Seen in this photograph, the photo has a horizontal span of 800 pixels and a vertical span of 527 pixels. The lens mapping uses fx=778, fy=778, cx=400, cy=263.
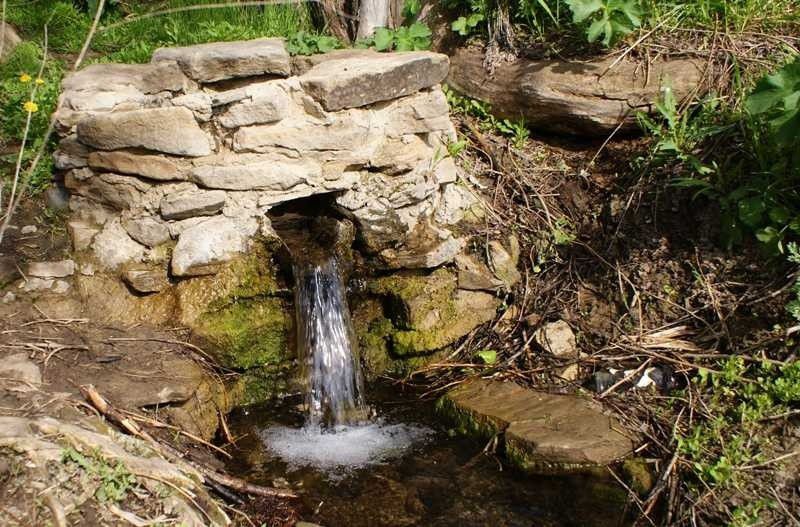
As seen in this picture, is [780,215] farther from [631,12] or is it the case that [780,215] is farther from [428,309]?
[428,309]

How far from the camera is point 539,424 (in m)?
3.48

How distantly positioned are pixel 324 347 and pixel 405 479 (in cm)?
92

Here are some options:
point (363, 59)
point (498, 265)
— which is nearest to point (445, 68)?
point (363, 59)

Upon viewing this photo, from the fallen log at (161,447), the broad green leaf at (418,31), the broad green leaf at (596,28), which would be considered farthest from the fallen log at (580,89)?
the fallen log at (161,447)

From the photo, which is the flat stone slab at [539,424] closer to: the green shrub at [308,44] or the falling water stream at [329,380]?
the falling water stream at [329,380]

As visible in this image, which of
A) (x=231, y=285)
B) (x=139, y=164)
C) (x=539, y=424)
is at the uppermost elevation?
(x=139, y=164)

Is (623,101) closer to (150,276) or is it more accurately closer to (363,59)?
(363,59)

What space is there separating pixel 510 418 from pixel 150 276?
1859mm

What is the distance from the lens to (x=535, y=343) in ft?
13.4

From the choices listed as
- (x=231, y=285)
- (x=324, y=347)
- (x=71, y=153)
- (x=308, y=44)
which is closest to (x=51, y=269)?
(x=71, y=153)

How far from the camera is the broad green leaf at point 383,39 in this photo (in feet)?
15.1

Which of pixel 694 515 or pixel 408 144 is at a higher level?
pixel 408 144

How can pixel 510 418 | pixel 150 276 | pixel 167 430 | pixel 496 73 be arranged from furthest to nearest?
pixel 496 73 → pixel 150 276 → pixel 510 418 → pixel 167 430

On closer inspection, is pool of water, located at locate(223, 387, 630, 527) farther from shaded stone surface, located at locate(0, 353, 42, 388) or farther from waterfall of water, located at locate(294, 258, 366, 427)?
shaded stone surface, located at locate(0, 353, 42, 388)
